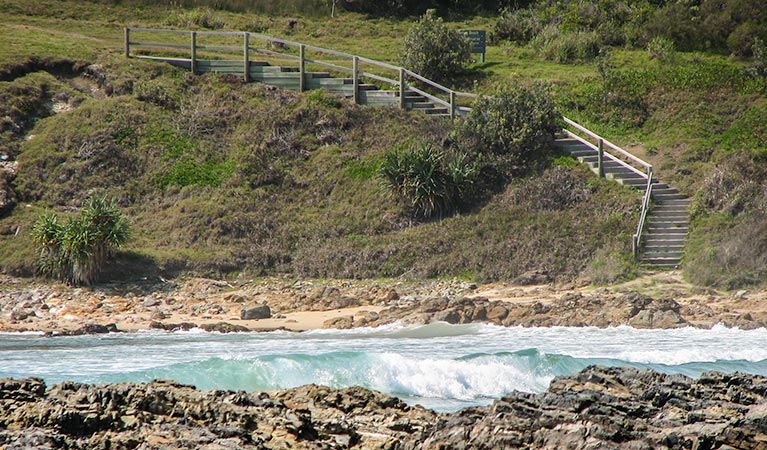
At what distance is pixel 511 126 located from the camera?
32.6 m

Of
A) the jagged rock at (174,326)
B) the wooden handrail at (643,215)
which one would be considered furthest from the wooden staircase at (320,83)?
the jagged rock at (174,326)

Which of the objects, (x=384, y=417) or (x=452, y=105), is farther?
(x=452, y=105)

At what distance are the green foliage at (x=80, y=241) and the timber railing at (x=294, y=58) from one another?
35.3 feet

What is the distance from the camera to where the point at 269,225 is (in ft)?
103

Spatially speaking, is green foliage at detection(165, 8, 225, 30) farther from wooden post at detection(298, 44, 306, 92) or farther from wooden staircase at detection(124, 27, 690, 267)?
wooden post at detection(298, 44, 306, 92)

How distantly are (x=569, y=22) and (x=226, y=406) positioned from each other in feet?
112

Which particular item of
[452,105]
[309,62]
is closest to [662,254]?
[452,105]

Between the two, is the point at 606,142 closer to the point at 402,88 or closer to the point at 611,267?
the point at 611,267

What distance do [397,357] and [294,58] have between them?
20.5m

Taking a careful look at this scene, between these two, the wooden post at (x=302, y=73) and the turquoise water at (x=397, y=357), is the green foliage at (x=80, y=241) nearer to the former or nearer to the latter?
the turquoise water at (x=397, y=357)

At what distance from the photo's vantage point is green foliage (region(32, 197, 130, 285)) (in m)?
28.0

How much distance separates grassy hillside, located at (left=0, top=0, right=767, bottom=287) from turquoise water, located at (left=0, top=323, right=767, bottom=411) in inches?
Answer: 172

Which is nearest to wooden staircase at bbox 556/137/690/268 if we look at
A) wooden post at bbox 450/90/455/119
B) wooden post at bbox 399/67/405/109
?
wooden post at bbox 450/90/455/119

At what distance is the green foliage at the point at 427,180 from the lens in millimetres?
30609
